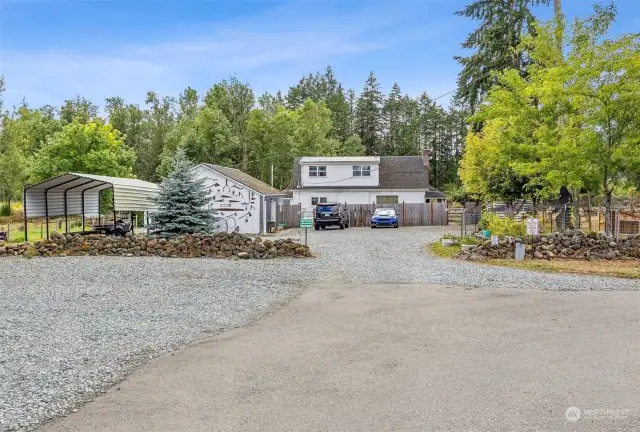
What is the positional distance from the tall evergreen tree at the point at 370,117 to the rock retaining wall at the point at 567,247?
49.3 meters

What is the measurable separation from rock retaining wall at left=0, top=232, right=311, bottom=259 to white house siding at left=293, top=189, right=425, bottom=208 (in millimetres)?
21155

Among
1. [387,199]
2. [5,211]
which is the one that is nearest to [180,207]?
[387,199]

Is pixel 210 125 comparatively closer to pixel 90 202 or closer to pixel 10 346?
pixel 90 202

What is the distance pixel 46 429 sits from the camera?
412 cm

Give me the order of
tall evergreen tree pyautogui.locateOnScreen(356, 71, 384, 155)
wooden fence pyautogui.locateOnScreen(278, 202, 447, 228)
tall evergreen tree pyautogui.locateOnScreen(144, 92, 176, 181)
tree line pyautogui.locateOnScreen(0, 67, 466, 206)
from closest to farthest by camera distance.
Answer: wooden fence pyautogui.locateOnScreen(278, 202, 447, 228)
tree line pyautogui.locateOnScreen(0, 67, 466, 206)
tall evergreen tree pyautogui.locateOnScreen(144, 92, 176, 181)
tall evergreen tree pyautogui.locateOnScreen(356, 71, 384, 155)

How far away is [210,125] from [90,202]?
26782 millimetres

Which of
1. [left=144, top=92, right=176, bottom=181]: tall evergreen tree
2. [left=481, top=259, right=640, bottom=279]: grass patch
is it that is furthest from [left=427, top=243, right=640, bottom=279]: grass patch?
[left=144, top=92, right=176, bottom=181]: tall evergreen tree

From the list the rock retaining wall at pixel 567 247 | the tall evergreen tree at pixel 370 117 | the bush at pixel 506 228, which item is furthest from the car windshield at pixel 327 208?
the tall evergreen tree at pixel 370 117

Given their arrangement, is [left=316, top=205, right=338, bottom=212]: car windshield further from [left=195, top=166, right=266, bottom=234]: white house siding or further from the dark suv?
[left=195, top=166, right=266, bottom=234]: white house siding

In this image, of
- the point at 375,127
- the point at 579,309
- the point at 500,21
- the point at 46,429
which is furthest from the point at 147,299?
the point at 375,127

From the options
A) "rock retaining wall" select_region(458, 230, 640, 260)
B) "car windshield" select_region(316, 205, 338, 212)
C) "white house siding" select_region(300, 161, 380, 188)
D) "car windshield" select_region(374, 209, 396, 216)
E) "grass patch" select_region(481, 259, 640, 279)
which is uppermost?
"white house siding" select_region(300, 161, 380, 188)

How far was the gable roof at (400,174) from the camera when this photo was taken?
3934cm

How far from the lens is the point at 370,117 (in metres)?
65.4

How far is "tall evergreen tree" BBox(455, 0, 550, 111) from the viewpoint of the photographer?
28969mm
